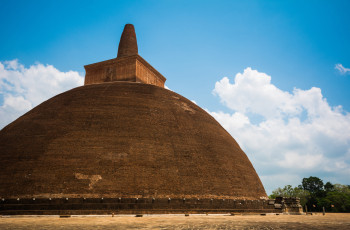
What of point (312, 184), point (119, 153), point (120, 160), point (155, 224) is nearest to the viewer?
point (155, 224)

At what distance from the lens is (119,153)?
1416cm

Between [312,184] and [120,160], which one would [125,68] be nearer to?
[120,160]

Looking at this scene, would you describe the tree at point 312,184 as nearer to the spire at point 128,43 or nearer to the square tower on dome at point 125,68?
the square tower on dome at point 125,68

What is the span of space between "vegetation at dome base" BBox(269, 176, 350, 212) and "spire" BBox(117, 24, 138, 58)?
29.1 metres

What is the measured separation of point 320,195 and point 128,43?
2024 inches

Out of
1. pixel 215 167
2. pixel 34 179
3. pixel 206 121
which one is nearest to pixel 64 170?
pixel 34 179

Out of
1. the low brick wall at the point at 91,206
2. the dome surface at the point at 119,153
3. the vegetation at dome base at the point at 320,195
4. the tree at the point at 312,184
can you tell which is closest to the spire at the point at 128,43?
the dome surface at the point at 119,153

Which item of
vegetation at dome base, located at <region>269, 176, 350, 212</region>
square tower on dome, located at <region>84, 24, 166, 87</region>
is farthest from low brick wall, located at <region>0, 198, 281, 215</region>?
vegetation at dome base, located at <region>269, 176, 350, 212</region>

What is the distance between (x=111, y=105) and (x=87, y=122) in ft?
6.76

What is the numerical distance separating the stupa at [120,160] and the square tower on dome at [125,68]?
4.72 meters

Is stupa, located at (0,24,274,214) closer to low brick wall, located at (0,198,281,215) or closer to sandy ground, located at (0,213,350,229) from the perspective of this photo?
low brick wall, located at (0,198,281,215)

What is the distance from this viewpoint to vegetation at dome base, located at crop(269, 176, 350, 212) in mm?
45006

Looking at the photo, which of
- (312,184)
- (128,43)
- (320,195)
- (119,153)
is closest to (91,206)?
(119,153)

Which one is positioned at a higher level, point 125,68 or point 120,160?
point 125,68
